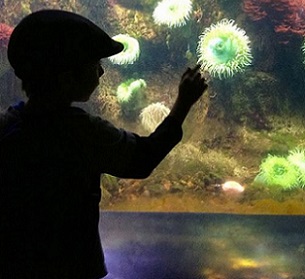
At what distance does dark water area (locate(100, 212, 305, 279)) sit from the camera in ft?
5.28

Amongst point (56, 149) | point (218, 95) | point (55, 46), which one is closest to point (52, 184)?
point (56, 149)

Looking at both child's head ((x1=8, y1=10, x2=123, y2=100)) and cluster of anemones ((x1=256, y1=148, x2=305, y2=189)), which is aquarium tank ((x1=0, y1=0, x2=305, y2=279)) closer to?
cluster of anemones ((x1=256, y1=148, x2=305, y2=189))

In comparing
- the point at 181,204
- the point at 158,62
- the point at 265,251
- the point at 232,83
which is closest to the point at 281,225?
the point at 265,251

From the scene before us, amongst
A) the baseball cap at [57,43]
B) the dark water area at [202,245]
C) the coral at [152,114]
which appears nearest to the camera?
the baseball cap at [57,43]

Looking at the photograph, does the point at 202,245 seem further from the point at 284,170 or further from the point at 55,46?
the point at 55,46

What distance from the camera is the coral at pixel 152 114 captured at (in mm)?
1952

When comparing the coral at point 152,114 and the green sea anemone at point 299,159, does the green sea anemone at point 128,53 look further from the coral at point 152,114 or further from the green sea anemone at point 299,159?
the green sea anemone at point 299,159

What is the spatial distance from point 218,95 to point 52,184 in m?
1.13

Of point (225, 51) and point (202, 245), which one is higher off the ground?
point (225, 51)

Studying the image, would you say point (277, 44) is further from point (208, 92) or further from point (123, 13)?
point (123, 13)

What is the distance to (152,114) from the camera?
1989 mm

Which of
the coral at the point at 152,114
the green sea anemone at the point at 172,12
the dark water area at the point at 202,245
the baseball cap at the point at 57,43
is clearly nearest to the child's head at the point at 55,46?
the baseball cap at the point at 57,43

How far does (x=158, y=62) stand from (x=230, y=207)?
0.60 metres

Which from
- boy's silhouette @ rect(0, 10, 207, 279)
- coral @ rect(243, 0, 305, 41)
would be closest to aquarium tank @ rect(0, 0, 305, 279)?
coral @ rect(243, 0, 305, 41)
